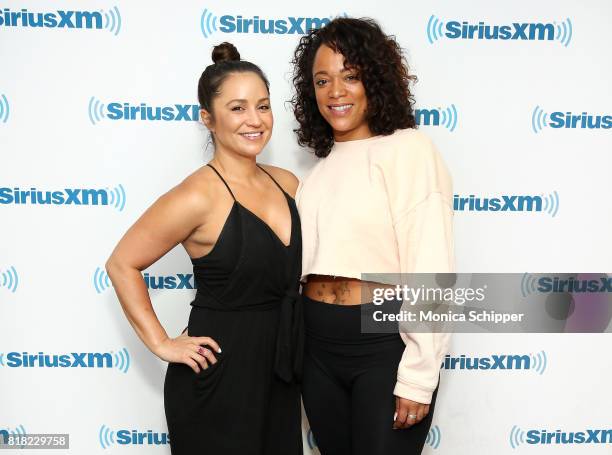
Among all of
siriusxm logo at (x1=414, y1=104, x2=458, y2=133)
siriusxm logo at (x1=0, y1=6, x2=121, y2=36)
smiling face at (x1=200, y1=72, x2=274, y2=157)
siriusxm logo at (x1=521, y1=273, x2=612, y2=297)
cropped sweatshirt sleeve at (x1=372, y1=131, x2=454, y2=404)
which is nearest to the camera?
cropped sweatshirt sleeve at (x1=372, y1=131, x2=454, y2=404)

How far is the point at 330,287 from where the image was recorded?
4.97 feet

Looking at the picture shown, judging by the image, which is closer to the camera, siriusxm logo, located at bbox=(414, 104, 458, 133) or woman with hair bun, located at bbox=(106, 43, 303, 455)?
woman with hair bun, located at bbox=(106, 43, 303, 455)

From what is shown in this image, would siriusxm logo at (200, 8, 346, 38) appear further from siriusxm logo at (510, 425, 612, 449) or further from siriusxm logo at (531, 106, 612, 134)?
siriusxm logo at (510, 425, 612, 449)

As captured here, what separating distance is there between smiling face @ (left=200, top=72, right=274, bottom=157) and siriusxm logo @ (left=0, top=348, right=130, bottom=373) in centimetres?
115

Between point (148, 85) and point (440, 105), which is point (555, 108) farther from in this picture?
point (148, 85)

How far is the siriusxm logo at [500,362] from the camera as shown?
7.16 ft

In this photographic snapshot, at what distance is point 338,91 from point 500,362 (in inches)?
55.2

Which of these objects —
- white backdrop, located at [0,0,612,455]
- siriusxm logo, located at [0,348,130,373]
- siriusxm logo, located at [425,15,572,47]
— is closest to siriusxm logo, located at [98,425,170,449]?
white backdrop, located at [0,0,612,455]

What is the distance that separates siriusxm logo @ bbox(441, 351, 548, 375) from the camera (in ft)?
7.16

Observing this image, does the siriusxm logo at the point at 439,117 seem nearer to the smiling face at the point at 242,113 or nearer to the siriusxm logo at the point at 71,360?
the smiling face at the point at 242,113

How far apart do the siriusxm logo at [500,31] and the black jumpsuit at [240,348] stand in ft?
3.51

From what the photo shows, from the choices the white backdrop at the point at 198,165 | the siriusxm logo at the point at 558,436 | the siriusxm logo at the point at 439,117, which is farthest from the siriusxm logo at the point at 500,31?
the siriusxm logo at the point at 558,436

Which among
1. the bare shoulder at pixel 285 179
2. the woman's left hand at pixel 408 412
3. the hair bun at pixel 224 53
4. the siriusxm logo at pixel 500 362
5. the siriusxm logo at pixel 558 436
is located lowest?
the siriusxm logo at pixel 558 436

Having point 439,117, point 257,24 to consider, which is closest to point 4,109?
point 257,24
